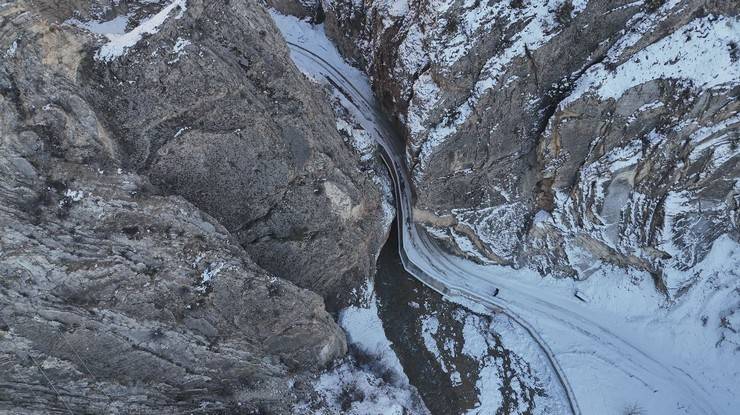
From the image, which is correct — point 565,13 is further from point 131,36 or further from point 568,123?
point 131,36

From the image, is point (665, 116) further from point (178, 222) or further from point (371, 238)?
point (178, 222)

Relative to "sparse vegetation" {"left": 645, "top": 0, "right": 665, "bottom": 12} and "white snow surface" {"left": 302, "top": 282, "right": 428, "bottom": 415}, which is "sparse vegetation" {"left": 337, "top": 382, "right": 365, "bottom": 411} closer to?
"white snow surface" {"left": 302, "top": 282, "right": 428, "bottom": 415}

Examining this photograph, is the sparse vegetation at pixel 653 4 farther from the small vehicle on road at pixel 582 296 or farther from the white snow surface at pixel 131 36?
the white snow surface at pixel 131 36

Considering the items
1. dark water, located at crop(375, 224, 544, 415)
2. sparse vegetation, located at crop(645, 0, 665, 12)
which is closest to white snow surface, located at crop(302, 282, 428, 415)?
dark water, located at crop(375, 224, 544, 415)

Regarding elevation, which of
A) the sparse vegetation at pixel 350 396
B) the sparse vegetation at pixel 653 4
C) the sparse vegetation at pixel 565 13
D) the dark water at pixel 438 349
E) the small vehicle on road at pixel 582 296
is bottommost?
the sparse vegetation at pixel 350 396

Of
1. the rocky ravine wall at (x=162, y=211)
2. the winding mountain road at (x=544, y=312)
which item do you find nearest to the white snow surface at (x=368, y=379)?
the rocky ravine wall at (x=162, y=211)

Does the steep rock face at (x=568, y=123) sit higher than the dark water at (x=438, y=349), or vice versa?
the steep rock face at (x=568, y=123)

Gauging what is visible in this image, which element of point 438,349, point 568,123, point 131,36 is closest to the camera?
point 131,36

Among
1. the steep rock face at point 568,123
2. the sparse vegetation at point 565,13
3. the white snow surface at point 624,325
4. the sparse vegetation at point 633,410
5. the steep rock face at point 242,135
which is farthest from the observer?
the white snow surface at point 624,325

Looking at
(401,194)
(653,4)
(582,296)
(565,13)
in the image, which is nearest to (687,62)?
(653,4)
